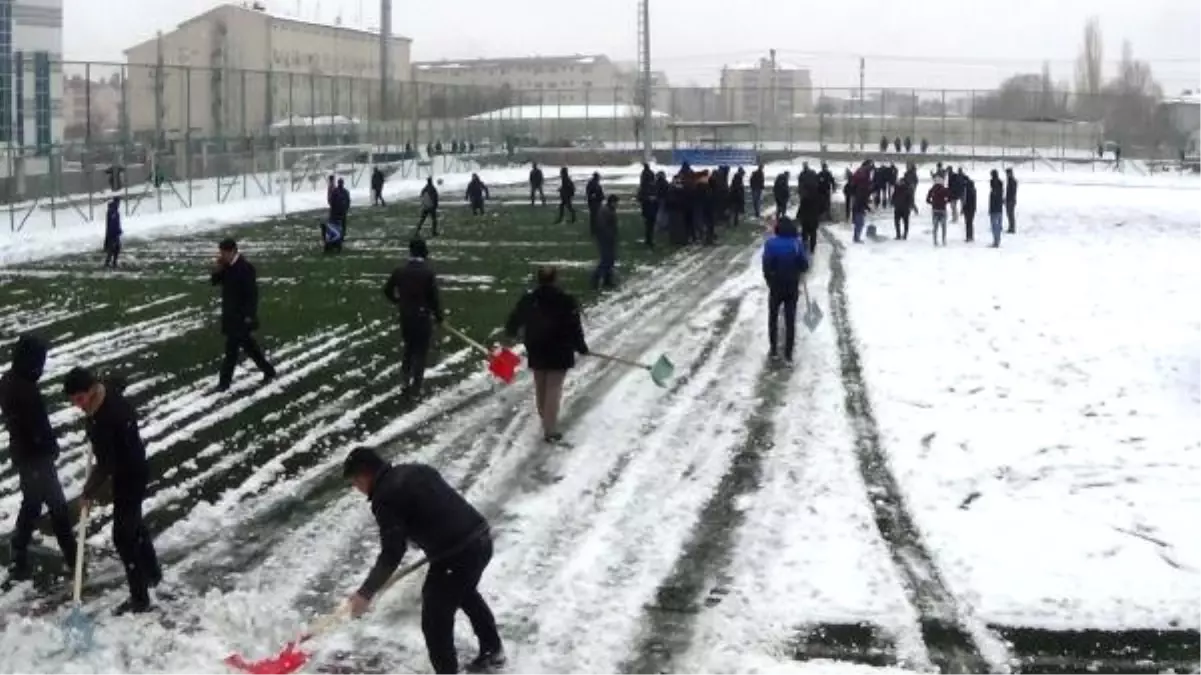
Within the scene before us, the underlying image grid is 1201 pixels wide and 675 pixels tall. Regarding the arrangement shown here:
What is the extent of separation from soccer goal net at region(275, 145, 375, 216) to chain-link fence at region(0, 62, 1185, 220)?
1007 millimetres

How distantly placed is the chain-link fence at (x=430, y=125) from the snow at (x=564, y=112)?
0.68 ft

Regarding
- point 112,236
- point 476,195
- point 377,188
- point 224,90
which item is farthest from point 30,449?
point 224,90

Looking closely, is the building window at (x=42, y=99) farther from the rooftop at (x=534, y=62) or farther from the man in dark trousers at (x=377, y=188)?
the rooftop at (x=534, y=62)

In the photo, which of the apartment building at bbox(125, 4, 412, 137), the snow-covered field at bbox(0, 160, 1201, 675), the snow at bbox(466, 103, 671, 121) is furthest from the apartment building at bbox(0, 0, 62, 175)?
the snow-covered field at bbox(0, 160, 1201, 675)

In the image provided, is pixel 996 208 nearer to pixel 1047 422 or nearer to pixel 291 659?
pixel 1047 422

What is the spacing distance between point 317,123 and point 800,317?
4274 centimetres

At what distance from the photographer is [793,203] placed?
127 ft

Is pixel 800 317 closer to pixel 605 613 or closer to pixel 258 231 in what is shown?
pixel 605 613

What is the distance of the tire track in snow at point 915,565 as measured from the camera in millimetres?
7145

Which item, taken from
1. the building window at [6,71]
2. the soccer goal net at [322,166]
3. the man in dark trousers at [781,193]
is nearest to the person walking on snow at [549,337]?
the man in dark trousers at [781,193]

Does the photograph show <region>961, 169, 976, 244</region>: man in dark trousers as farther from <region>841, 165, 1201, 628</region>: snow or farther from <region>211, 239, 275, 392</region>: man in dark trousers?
<region>211, 239, 275, 392</region>: man in dark trousers

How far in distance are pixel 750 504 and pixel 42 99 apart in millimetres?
44461

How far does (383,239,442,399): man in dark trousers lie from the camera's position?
42.6 feet

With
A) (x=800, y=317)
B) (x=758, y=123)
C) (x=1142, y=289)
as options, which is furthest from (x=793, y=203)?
(x=758, y=123)
